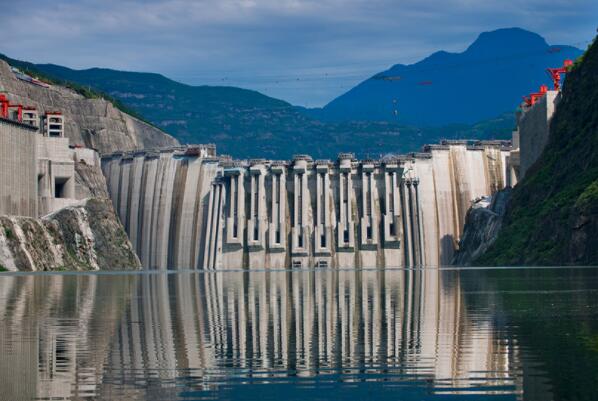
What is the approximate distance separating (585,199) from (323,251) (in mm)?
61954

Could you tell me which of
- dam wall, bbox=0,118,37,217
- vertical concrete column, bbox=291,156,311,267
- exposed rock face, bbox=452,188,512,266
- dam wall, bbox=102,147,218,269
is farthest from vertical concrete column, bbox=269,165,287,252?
dam wall, bbox=0,118,37,217

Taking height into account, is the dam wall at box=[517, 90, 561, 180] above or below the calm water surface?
above

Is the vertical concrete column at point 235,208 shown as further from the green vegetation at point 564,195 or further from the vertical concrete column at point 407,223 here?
the green vegetation at point 564,195

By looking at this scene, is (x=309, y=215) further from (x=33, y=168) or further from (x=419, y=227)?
(x=33, y=168)

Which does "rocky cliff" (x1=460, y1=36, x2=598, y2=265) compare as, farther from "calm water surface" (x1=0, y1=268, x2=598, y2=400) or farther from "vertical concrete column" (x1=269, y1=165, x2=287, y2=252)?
"calm water surface" (x1=0, y1=268, x2=598, y2=400)

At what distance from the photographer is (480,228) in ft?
590

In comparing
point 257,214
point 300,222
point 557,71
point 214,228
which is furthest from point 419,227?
point 214,228

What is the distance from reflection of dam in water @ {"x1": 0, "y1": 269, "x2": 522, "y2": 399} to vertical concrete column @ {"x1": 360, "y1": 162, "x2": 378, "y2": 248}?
114273 millimetres

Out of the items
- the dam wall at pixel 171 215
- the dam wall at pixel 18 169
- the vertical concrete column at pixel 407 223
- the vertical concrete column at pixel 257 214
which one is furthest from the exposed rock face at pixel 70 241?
the vertical concrete column at pixel 407 223

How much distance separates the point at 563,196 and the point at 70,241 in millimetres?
68956

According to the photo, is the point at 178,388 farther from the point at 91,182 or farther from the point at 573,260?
the point at 91,182

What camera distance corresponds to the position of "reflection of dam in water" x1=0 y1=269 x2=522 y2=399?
37938 mm

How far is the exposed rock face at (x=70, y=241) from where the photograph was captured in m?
166

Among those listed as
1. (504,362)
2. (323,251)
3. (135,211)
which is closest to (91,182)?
(135,211)
